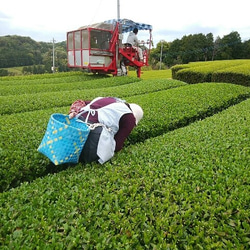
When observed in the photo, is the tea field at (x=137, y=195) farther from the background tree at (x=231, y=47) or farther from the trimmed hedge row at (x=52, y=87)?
the background tree at (x=231, y=47)

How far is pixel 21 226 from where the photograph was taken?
6.56 feet

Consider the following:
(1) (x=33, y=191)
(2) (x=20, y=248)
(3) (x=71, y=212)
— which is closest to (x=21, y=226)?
(2) (x=20, y=248)

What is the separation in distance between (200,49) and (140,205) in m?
38.4

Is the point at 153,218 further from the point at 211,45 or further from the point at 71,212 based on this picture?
the point at 211,45

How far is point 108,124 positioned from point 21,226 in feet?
4.75

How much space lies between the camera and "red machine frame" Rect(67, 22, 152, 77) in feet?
46.3

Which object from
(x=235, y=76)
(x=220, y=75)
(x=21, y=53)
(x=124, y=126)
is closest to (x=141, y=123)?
(x=124, y=126)

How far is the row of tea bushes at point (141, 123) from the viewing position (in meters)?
3.33

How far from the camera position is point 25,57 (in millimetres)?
36938

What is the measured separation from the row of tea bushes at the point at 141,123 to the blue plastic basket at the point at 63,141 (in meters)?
0.69

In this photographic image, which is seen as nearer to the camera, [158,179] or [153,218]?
[153,218]

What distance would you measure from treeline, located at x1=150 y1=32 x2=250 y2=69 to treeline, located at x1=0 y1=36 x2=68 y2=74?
50.8 feet

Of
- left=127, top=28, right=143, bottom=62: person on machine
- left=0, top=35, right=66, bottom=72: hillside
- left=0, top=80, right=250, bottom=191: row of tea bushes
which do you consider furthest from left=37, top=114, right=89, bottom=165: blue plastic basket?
left=0, top=35, right=66, bottom=72: hillside

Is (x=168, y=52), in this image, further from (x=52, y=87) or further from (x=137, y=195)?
(x=137, y=195)
